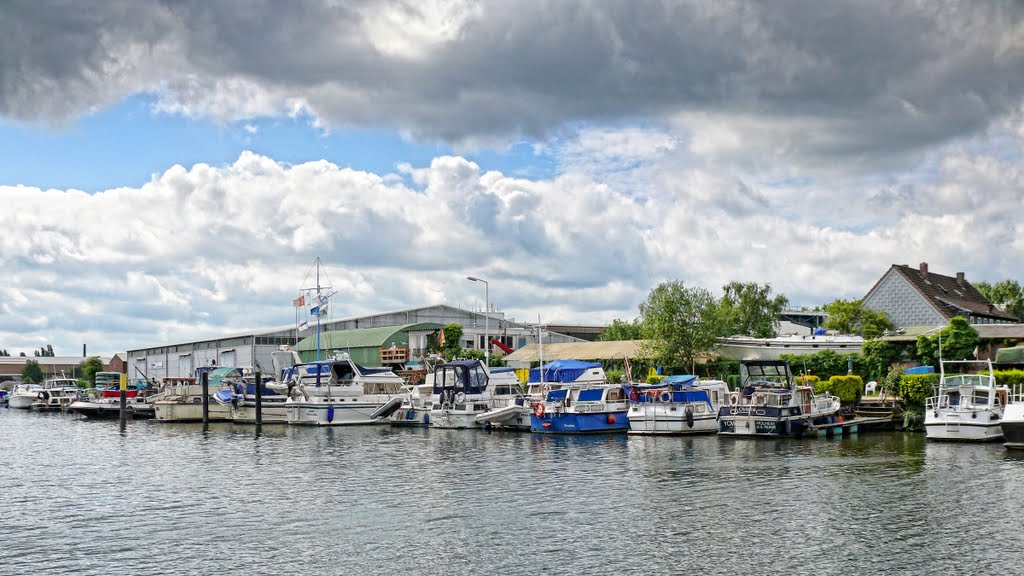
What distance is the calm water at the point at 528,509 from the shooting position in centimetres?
2619

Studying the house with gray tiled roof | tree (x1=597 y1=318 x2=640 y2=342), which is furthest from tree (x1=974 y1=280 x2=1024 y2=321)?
tree (x1=597 y1=318 x2=640 y2=342)

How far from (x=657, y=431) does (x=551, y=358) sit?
43.5 metres

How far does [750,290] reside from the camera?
123938mm

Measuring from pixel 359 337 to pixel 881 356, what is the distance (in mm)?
63868

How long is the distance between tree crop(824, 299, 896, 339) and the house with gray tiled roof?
1.33m

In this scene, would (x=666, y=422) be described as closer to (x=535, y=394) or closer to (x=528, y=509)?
(x=535, y=394)

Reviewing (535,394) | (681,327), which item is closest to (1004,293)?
(681,327)

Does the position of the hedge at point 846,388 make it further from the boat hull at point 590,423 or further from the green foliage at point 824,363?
the boat hull at point 590,423

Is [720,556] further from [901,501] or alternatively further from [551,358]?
[551,358]

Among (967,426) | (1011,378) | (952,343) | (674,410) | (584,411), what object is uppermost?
(952,343)

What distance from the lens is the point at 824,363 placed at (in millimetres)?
76188

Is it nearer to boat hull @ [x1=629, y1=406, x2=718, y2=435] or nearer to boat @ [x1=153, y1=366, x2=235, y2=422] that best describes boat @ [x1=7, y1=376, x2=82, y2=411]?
boat @ [x1=153, y1=366, x2=235, y2=422]

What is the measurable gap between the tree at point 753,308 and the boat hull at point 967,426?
213ft

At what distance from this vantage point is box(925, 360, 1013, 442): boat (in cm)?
5172
